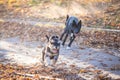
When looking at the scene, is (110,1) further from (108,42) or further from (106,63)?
(106,63)

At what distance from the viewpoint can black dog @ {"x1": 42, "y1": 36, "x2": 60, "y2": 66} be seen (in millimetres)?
9984

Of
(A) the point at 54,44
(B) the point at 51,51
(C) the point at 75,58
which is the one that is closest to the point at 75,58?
(C) the point at 75,58

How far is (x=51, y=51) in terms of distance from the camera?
33.3ft

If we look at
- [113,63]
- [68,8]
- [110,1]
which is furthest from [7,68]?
[110,1]

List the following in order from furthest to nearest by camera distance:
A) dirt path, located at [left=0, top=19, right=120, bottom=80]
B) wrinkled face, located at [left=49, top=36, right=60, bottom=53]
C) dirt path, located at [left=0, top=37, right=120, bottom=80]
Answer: dirt path, located at [left=0, top=37, right=120, bottom=80] → dirt path, located at [left=0, top=19, right=120, bottom=80] → wrinkled face, located at [left=49, top=36, right=60, bottom=53]

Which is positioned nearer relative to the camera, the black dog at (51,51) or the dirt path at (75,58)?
the black dog at (51,51)

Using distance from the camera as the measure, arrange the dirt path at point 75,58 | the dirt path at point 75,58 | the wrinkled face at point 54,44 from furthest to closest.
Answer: the dirt path at point 75,58, the dirt path at point 75,58, the wrinkled face at point 54,44

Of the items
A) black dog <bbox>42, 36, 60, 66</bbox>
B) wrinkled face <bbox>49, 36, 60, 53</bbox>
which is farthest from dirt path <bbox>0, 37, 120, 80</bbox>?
wrinkled face <bbox>49, 36, 60, 53</bbox>

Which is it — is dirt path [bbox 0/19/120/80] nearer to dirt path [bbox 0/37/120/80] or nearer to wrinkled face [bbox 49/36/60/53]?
dirt path [bbox 0/37/120/80]

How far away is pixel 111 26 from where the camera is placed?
18.6m

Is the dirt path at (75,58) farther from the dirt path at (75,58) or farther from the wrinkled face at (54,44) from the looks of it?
the wrinkled face at (54,44)

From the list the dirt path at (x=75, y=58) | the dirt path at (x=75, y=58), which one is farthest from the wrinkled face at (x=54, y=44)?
the dirt path at (x=75, y=58)

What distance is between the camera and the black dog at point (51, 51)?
9984mm

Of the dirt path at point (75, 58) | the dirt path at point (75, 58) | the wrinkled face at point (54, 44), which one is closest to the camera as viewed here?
the wrinkled face at point (54, 44)
